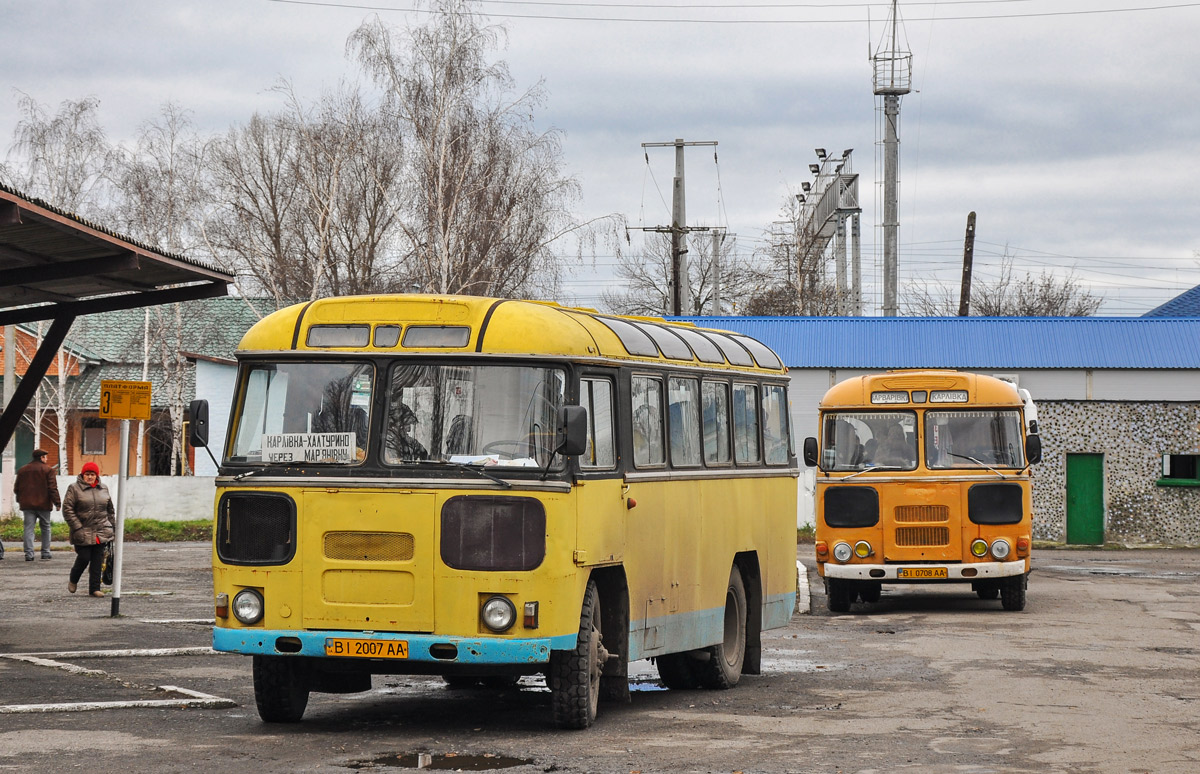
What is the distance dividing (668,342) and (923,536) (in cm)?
945

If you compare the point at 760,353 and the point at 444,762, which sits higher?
the point at 760,353

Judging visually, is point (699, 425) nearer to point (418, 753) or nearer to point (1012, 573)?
point (418, 753)

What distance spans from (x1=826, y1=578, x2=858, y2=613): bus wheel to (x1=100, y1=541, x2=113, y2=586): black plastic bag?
9.63 meters

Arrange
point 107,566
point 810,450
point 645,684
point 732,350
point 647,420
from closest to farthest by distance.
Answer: point 647,420
point 645,684
point 732,350
point 810,450
point 107,566

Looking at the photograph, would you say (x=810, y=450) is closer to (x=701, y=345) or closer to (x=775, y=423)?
(x=775, y=423)

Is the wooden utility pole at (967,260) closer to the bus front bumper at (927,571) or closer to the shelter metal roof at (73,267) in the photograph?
the bus front bumper at (927,571)

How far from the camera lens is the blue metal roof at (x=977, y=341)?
4478 centimetres

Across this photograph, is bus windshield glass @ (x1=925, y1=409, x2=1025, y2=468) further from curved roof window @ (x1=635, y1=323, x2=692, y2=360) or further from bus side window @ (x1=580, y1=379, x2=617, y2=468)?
bus side window @ (x1=580, y1=379, x2=617, y2=468)

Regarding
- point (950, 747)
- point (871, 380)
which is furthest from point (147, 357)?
point (950, 747)

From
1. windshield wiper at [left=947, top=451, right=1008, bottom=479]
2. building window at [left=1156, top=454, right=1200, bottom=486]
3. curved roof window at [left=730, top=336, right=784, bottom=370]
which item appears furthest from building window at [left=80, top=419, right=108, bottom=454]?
curved roof window at [left=730, top=336, right=784, bottom=370]

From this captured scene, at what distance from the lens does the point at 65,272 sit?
16094mm

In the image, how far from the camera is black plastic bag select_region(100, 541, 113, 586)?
22969 millimetres

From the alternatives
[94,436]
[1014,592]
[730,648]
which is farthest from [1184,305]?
[730,648]

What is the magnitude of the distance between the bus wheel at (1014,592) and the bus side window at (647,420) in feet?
34.6
